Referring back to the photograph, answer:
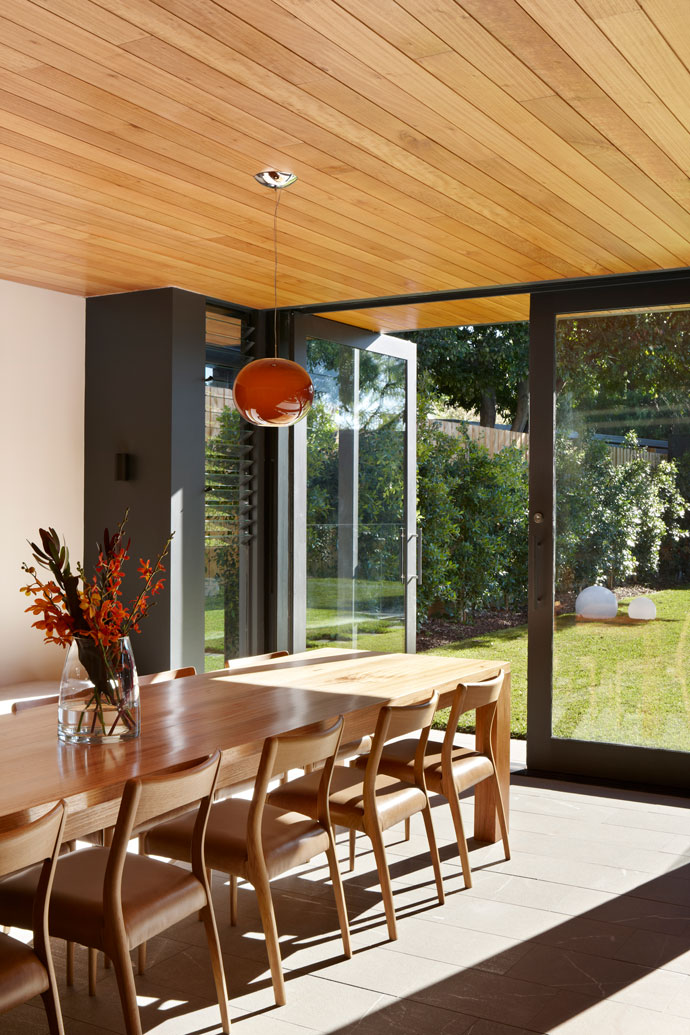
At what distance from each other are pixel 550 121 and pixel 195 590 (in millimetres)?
3591

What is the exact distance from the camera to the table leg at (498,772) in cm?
434

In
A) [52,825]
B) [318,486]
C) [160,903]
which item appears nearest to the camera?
[52,825]

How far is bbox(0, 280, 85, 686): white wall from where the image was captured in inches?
219

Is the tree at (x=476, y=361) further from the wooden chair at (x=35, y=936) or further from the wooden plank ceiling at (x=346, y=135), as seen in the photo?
the wooden chair at (x=35, y=936)

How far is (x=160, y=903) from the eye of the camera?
2643mm

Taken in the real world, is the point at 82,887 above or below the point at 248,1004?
above

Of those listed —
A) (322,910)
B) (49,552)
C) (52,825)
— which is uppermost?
(49,552)

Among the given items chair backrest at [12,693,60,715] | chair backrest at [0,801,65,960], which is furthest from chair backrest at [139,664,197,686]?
chair backrest at [0,801,65,960]

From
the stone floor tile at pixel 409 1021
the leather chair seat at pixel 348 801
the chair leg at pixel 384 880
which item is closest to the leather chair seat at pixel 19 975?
the stone floor tile at pixel 409 1021

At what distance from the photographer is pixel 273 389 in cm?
380

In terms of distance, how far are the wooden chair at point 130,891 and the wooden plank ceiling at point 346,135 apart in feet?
6.36

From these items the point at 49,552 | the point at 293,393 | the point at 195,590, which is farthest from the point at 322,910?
the point at 195,590

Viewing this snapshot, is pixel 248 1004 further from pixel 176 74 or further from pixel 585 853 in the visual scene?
pixel 176 74

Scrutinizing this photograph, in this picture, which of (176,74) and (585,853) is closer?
(176,74)
